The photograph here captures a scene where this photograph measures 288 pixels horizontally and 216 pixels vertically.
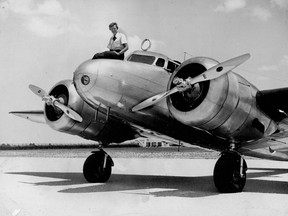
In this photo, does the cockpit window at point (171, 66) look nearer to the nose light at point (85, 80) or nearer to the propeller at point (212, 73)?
the propeller at point (212, 73)

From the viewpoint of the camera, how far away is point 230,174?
7730 millimetres

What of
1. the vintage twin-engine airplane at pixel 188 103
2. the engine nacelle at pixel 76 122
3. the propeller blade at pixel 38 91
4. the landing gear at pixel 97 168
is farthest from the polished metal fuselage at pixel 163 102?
the landing gear at pixel 97 168

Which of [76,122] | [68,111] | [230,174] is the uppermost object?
[68,111]

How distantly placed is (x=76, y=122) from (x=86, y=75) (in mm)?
2549

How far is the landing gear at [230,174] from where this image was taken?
7.71m

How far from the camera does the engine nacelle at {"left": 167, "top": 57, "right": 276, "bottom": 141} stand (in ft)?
22.6

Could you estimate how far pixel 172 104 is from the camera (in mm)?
7348

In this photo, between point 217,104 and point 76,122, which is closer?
point 217,104

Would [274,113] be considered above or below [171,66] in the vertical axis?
below

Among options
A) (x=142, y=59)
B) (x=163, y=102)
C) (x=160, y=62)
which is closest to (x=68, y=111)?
(x=142, y=59)

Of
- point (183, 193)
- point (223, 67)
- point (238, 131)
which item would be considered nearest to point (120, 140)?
point (183, 193)

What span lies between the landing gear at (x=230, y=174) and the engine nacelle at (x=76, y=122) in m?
3.05

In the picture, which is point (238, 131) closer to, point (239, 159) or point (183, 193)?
point (239, 159)

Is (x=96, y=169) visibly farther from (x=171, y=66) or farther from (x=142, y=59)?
(x=171, y=66)
